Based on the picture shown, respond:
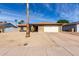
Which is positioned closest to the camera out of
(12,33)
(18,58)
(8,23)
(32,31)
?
(18,58)

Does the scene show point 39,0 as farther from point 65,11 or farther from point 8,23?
point 8,23

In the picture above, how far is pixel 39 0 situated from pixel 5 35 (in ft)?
9.34

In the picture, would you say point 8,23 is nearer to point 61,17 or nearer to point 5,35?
point 5,35

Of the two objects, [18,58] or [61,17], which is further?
[61,17]

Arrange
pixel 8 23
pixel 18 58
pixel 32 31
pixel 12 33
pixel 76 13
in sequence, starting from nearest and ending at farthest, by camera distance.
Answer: pixel 18 58 → pixel 76 13 → pixel 8 23 → pixel 32 31 → pixel 12 33

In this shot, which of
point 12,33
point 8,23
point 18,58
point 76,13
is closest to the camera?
point 18,58

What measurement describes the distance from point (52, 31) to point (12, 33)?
1.53 meters

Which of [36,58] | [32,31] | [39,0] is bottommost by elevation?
[36,58]

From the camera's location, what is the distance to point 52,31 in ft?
24.6

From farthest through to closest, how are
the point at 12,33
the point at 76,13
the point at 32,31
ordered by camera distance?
the point at 12,33 → the point at 32,31 → the point at 76,13

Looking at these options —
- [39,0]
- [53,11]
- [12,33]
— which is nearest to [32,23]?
[53,11]

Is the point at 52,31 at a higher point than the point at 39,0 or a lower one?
lower

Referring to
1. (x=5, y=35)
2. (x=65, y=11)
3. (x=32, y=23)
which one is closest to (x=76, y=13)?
(x=65, y=11)

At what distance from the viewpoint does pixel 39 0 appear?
431cm
